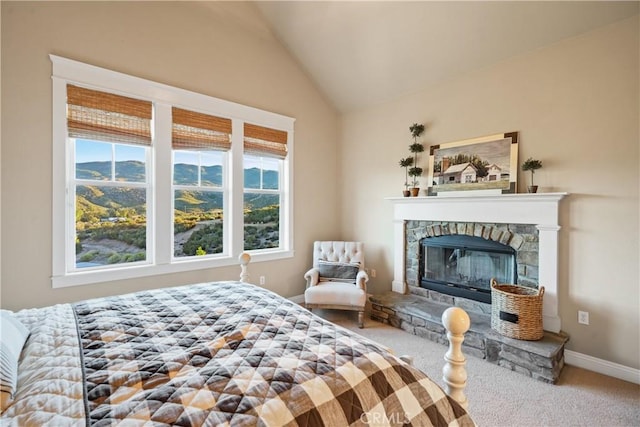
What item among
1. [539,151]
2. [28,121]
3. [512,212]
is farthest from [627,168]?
[28,121]

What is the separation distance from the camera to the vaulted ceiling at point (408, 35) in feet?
8.47

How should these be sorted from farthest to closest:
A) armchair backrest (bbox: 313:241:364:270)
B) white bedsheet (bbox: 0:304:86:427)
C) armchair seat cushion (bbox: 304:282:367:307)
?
armchair backrest (bbox: 313:241:364:270)
armchair seat cushion (bbox: 304:282:367:307)
white bedsheet (bbox: 0:304:86:427)

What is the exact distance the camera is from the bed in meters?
0.82

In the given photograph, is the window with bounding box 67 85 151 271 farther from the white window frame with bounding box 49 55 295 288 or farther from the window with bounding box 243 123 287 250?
the window with bounding box 243 123 287 250

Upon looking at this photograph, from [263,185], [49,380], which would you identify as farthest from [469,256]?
[49,380]

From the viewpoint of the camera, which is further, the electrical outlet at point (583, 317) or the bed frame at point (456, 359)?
the electrical outlet at point (583, 317)

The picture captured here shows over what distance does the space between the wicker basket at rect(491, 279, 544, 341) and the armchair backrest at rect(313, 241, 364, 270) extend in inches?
66.3

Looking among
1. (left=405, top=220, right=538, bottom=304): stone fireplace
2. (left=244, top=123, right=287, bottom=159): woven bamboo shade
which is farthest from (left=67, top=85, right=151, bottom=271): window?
(left=405, top=220, right=538, bottom=304): stone fireplace

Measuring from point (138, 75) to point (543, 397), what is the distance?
4384 millimetres

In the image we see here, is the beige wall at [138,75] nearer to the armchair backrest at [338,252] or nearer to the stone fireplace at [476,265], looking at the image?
the armchair backrest at [338,252]

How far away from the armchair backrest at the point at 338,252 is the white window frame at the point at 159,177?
1.29 ft

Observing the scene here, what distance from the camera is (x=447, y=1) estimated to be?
278cm

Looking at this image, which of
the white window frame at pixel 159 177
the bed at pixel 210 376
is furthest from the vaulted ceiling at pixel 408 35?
the bed at pixel 210 376

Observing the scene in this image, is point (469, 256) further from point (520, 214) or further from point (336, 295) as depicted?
point (336, 295)
